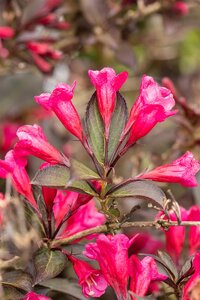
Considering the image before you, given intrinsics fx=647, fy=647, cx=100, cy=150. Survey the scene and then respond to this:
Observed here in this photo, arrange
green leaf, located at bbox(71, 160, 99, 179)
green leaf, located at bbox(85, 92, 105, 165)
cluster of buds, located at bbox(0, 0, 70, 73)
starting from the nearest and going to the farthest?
green leaf, located at bbox(71, 160, 99, 179)
green leaf, located at bbox(85, 92, 105, 165)
cluster of buds, located at bbox(0, 0, 70, 73)

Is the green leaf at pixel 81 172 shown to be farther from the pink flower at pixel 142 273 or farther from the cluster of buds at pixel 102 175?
the pink flower at pixel 142 273

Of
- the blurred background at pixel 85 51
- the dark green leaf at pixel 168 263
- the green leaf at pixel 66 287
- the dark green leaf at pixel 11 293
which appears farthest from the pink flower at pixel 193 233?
the blurred background at pixel 85 51

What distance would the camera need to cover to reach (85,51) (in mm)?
2066

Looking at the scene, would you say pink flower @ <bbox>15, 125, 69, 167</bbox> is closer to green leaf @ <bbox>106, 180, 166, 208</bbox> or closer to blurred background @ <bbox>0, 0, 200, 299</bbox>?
green leaf @ <bbox>106, 180, 166, 208</bbox>

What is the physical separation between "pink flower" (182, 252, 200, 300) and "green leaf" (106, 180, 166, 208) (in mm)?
100

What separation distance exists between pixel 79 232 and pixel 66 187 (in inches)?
5.7

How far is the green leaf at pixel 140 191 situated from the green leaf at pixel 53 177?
0.07 metres

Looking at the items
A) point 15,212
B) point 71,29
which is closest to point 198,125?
point 71,29

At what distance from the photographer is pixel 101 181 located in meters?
0.95

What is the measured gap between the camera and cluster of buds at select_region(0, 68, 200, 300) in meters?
0.92

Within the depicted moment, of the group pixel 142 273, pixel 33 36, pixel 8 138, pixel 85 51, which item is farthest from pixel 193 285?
pixel 85 51

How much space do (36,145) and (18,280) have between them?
204 millimetres

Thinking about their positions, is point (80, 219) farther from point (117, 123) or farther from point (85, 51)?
point (85, 51)

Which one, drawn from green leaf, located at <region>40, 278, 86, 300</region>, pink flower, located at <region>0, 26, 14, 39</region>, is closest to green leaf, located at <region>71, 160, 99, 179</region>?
green leaf, located at <region>40, 278, 86, 300</region>
